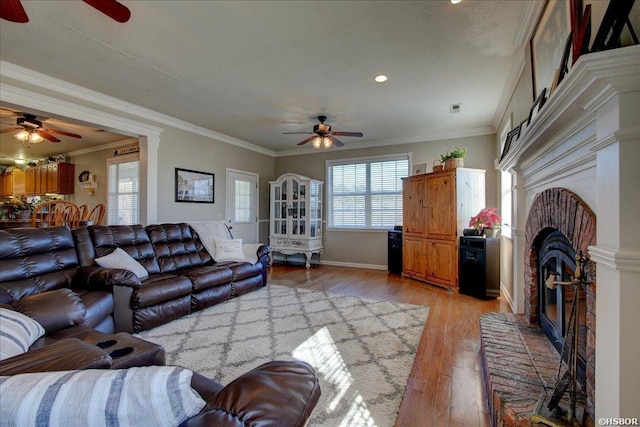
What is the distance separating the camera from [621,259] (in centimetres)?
97

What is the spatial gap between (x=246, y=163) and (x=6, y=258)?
421 centimetres

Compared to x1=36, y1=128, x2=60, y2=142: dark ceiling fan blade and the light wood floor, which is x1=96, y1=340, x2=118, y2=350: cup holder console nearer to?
the light wood floor

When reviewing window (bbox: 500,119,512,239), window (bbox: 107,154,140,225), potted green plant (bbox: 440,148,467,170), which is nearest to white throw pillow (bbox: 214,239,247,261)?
window (bbox: 107,154,140,225)

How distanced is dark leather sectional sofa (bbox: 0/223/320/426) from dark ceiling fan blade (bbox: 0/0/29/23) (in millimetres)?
1660

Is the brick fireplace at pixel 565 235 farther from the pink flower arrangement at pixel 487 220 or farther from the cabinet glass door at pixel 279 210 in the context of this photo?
the cabinet glass door at pixel 279 210

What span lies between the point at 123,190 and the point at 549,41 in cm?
669

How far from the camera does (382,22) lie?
2275 mm

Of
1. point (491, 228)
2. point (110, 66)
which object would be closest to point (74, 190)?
point (110, 66)

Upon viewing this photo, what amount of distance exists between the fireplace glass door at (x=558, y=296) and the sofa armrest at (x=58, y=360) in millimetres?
1854

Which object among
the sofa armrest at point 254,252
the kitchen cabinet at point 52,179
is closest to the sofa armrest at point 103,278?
the sofa armrest at point 254,252

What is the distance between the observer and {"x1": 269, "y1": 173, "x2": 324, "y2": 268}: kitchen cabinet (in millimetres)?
6043

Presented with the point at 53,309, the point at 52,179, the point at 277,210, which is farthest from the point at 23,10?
the point at 52,179

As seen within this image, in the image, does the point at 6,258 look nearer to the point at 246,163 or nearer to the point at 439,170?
the point at 246,163

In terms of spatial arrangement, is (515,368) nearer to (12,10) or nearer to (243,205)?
(12,10)
